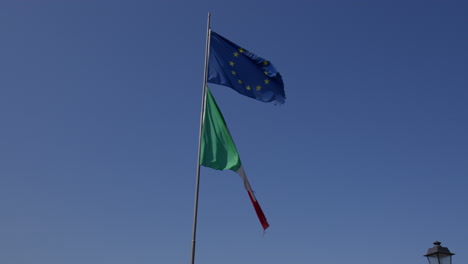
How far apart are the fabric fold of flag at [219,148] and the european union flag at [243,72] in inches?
60.9

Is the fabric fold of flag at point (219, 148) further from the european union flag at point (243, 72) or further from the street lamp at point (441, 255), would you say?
the street lamp at point (441, 255)

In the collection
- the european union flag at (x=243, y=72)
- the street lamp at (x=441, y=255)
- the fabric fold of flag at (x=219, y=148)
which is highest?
the european union flag at (x=243, y=72)

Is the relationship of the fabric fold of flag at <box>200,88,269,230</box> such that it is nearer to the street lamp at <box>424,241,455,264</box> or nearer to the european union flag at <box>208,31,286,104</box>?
the european union flag at <box>208,31,286,104</box>

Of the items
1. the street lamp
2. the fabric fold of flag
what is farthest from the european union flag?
the street lamp

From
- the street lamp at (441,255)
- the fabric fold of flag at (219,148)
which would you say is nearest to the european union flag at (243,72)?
the fabric fold of flag at (219,148)

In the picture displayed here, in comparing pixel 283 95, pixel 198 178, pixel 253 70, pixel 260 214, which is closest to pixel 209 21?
pixel 253 70

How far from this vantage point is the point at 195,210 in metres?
16.9

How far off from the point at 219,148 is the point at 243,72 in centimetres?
403

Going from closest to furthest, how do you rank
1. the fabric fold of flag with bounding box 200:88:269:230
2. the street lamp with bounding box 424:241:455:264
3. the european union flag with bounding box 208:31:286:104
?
the street lamp with bounding box 424:241:455:264
the fabric fold of flag with bounding box 200:88:269:230
the european union flag with bounding box 208:31:286:104

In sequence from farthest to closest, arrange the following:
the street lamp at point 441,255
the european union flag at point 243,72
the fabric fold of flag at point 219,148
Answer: the european union flag at point 243,72 → the fabric fold of flag at point 219,148 → the street lamp at point 441,255

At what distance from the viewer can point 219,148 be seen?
1852 cm

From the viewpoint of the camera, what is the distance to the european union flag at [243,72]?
20250 millimetres

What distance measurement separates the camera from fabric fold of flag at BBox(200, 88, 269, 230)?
18234 mm

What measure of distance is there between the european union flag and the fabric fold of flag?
5.07ft
